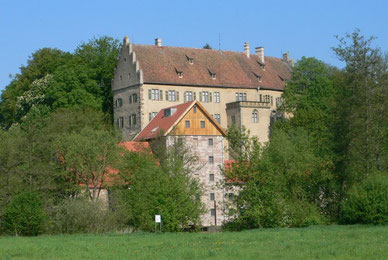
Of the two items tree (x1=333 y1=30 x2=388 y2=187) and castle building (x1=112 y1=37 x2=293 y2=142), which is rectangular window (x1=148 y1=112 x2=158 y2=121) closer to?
castle building (x1=112 y1=37 x2=293 y2=142)

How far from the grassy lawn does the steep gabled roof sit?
26365 millimetres

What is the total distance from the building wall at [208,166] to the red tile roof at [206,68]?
14281 mm

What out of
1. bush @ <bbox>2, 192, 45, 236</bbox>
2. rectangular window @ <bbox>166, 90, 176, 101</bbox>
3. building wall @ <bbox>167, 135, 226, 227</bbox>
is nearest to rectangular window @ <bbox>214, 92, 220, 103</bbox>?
rectangular window @ <bbox>166, 90, 176, 101</bbox>

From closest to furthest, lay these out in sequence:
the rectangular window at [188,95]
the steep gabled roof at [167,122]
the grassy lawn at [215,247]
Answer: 1. the grassy lawn at [215,247]
2. the steep gabled roof at [167,122]
3. the rectangular window at [188,95]

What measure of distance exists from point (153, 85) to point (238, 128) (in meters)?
10.5

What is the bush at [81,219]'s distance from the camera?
55.8m

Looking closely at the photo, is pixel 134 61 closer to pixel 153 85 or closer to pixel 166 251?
pixel 153 85

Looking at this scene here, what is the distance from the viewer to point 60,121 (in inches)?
2886

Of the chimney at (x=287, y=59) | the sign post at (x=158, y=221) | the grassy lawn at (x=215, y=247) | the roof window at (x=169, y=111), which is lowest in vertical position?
the grassy lawn at (x=215, y=247)

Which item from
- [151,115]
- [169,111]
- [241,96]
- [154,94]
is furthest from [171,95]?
[169,111]

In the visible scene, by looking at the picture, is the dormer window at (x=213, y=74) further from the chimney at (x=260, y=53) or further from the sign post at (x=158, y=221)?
the sign post at (x=158, y=221)

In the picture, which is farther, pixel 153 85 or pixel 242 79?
pixel 242 79

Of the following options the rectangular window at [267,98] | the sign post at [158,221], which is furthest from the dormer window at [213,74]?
the sign post at [158,221]

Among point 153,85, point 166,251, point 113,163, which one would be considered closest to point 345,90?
point 113,163
